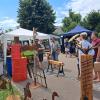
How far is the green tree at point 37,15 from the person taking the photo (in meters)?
52.3

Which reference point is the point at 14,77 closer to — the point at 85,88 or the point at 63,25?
the point at 85,88

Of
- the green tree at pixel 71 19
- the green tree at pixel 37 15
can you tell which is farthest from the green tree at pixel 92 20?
the green tree at pixel 71 19

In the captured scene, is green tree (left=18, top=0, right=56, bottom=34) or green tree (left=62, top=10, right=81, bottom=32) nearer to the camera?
green tree (left=18, top=0, right=56, bottom=34)

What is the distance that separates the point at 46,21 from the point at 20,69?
3903 cm

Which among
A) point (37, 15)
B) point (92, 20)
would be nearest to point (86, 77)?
point (37, 15)

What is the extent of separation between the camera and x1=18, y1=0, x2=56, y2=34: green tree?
52.3m

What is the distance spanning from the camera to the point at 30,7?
54.1m

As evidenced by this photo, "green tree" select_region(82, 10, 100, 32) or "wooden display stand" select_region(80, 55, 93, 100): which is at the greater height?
"green tree" select_region(82, 10, 100, 32)

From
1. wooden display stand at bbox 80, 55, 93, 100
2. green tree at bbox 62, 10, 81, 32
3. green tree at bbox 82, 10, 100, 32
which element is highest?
green tree at bbox 62, 10, 81, 32

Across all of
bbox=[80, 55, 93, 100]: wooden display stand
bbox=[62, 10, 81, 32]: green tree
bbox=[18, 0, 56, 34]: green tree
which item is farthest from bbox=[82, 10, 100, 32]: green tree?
bbox=[80, 55, 93, 100]: wooden display stand

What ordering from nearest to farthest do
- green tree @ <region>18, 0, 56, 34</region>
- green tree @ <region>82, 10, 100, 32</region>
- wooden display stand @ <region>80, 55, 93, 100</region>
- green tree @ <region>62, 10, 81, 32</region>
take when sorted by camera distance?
1. wooden display stand @ <region>80, 55, 93, 100</region>
2. green tree @ <region>18, 0, 56, 34</region>
3. green tree @ <region>82, 10, 100, 32</region>
4. green tree @ <region>62, 10, 81, 32</region>

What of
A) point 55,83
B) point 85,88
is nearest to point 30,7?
point 55,83

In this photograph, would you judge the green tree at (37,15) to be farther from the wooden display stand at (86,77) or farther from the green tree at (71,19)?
the wooden display stand at (86,77)

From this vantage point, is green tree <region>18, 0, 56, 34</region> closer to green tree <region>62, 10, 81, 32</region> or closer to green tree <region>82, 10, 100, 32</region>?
green tree <region>82, 10, 100, 32</region>
